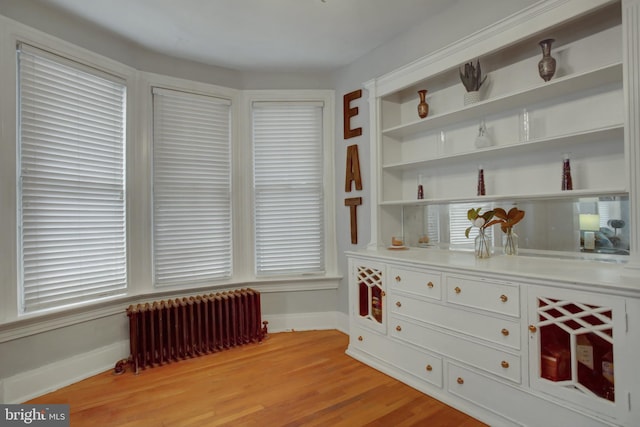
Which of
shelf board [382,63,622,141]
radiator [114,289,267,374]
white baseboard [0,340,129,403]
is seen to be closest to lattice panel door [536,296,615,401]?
shelf board [382,63,622,141]

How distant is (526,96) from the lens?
2211 millimetres

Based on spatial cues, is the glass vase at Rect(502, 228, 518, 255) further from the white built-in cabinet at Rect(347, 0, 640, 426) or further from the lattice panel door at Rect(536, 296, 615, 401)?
the lattice panel door at Rect(536, 296, 615, 401)

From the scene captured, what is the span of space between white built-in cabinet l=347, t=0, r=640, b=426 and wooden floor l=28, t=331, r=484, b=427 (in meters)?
0.21

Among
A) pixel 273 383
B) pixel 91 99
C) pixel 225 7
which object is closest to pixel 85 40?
pixel 91 99

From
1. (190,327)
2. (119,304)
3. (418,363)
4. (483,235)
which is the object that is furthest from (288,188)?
(418,363)

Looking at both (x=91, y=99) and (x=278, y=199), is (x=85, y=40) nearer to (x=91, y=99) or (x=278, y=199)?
(x=91, y=99)

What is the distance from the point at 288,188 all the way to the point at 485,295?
2285 mm

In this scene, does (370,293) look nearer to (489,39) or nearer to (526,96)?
(526,96)

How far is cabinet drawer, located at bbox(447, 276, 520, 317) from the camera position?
6.28ft

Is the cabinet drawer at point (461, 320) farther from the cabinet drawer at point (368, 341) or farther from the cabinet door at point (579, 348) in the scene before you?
the cabinet drawer at point (368, 341)

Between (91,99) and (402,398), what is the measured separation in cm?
338

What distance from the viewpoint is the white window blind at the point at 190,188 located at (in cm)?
322

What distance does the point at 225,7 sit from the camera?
8.31 feet

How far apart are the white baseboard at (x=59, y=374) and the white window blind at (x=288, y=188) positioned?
58.7 inches
